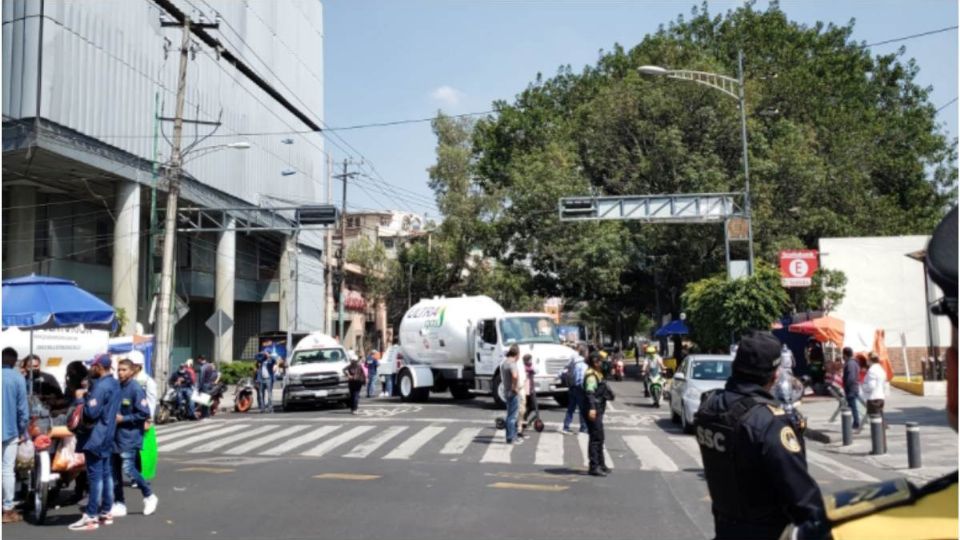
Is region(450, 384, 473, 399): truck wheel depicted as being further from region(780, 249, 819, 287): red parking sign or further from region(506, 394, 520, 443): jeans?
region(506, 394, 520, 443): jeans

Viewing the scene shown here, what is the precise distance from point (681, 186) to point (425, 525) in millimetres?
34097

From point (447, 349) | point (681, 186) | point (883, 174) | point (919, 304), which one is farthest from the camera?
point (883, 174)

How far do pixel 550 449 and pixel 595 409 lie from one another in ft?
9.55

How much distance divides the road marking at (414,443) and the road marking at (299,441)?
1.95m

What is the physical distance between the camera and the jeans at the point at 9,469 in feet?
29.7

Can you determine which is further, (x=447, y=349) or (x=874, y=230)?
(x=874, y=230)

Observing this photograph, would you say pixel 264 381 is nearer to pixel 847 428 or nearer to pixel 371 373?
pixel 371 373

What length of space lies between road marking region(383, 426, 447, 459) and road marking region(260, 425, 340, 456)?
195 cm

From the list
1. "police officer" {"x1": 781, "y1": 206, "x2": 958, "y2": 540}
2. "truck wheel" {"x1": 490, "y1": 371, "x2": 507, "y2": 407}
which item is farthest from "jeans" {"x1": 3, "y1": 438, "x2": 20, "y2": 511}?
"truck wheel" {"x1": 490, "y1": 371, "x2": 507, "y2": 407}

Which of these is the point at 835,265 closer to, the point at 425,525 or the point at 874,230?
the point at 874,230

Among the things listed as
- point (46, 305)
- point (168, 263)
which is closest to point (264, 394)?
point (168, 263)

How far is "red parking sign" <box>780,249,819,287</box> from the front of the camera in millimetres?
27062

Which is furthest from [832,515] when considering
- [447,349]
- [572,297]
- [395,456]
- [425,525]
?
[572,297]

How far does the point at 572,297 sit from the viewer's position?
4659 centimetres
